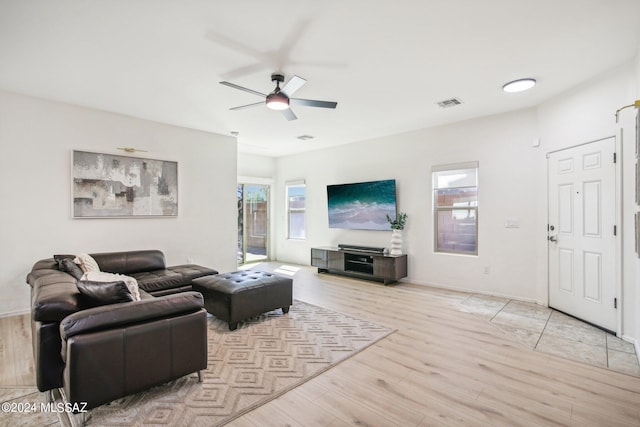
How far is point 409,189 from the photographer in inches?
224

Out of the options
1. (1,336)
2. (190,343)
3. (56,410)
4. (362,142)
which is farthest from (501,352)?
(1,336)

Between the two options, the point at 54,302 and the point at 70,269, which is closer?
the point at 54,302

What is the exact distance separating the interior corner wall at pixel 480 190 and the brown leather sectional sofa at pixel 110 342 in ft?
13.7

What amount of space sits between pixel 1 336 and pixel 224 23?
12.6 feet

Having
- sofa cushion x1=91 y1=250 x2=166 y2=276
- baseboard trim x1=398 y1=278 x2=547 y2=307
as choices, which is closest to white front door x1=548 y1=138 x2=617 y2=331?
baseboard trim x1=398 y1=278 x2=547 y2=307

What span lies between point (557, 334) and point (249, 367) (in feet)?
10.4

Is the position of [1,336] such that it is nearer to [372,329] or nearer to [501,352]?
[372,329]

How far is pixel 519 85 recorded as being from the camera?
356cm

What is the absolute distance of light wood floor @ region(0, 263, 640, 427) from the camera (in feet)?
6.40

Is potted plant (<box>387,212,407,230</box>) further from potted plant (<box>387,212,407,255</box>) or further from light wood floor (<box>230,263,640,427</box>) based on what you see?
light wood floor (<box>230,263,640,427</box>)

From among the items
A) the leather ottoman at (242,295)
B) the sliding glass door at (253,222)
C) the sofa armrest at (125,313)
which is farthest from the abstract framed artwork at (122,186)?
the sofa armrest at (125,313)

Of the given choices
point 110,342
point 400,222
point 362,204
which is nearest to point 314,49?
point 110,342

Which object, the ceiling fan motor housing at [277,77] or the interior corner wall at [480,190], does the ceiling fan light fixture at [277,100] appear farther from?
the interior corner wall at [480,190]

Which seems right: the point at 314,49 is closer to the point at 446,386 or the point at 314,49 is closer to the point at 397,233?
the point at 446,386
